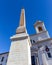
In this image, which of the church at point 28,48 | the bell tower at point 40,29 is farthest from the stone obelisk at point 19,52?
the bell tower at point 40,29

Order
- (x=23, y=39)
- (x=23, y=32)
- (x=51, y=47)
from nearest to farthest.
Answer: (x=23, y=39) → (x=23, y=32) → (x=51, y=47)

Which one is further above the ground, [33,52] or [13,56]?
[33,52]

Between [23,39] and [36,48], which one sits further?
[36,48]

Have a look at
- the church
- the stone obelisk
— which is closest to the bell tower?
the church

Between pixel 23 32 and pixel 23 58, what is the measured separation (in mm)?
1403

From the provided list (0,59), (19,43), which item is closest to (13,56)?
(19,43)

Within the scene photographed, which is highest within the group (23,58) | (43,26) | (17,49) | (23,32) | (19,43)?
(43,26)

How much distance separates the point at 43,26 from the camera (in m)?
30.7

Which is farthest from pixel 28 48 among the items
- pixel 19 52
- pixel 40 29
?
pixel 40 29

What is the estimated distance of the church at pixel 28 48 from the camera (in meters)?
3.15

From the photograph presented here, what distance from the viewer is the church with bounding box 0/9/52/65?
10.3 ft

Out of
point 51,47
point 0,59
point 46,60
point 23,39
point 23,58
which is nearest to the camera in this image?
point 23,58

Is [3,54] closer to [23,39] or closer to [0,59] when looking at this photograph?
[0,59]

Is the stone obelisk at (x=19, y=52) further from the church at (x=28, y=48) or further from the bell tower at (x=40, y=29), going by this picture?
the bell tower at (x=40, y=29)
